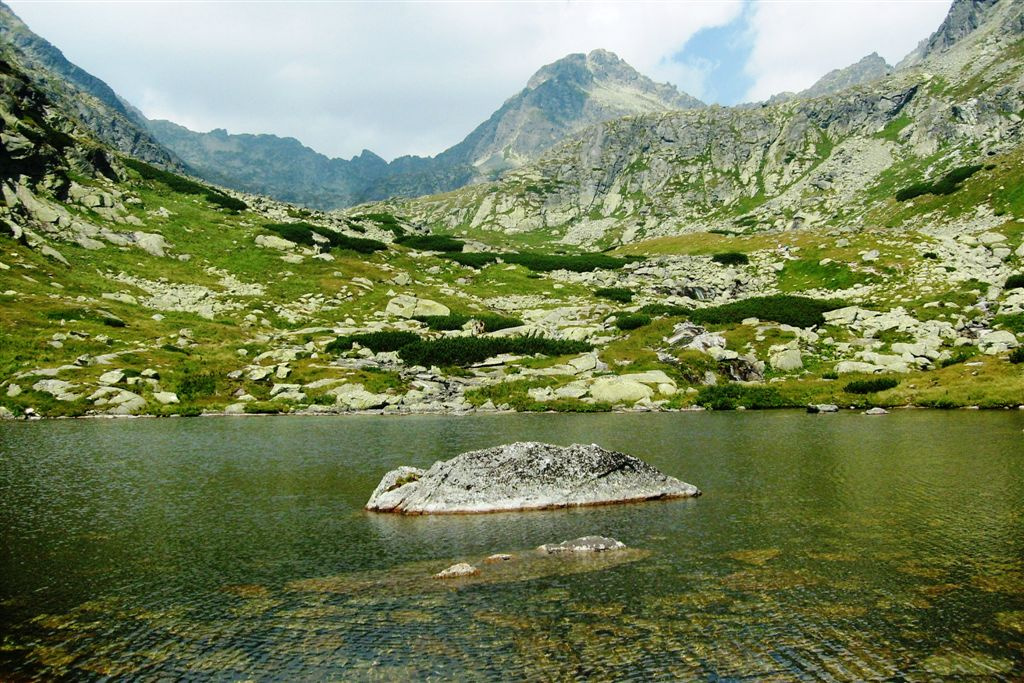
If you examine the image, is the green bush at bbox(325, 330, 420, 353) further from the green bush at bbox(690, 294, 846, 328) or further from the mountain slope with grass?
the green bush at bbox(690, 294, 846, 328)

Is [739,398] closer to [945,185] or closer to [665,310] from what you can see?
[665,310]

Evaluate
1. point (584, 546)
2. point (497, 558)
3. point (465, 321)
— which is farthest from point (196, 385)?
point (584, 546)

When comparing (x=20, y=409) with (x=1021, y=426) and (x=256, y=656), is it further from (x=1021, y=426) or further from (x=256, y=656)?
(x=1021, y=426)

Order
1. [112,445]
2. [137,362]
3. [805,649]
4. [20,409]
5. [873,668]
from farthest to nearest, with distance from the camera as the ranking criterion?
[137,362] → [20,409] → [112,445] → [805,649] → [873,668]

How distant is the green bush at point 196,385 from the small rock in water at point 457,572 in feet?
159

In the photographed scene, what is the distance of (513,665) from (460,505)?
484 inches

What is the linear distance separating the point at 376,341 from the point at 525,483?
169ft

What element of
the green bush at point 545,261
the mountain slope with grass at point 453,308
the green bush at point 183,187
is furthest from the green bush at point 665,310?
the green bush at point 183,187

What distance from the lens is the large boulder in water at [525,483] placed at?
23359mm

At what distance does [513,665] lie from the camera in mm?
11109

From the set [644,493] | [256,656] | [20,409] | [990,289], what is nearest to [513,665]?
→ [256,656]

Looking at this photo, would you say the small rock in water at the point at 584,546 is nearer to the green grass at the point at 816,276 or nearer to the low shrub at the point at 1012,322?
the low shrub at the point at 1012,322

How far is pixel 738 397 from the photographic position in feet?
183

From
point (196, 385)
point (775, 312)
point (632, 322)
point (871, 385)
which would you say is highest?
point (775, 312)
